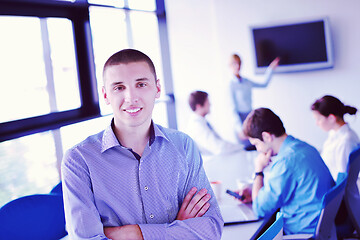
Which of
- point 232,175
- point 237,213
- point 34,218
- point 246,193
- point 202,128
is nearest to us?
point 34,218

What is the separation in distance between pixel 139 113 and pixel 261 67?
497cm

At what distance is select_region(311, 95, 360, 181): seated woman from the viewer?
11.1ft

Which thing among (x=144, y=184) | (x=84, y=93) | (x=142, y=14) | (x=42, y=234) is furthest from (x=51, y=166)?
(x=142, y=14)

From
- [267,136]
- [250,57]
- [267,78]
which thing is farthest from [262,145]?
[250,57]

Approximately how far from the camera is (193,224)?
1616mm

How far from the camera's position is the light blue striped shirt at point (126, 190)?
1544 millimetres

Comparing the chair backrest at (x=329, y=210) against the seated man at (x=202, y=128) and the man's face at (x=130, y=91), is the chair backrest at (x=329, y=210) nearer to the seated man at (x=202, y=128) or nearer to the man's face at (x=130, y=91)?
the man's face at (x=130, y=91)

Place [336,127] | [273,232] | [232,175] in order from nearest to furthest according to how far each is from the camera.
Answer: [273,232]
[232,175]
[336,127]

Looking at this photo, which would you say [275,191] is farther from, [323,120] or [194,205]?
[323,120]

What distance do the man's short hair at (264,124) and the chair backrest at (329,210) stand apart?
1.50 feet

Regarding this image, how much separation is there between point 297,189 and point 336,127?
4.04 ft

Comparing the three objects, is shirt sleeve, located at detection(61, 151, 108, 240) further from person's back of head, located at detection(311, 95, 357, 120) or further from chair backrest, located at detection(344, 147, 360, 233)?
person's back of head, located at detection(311, 95, 357, 120)

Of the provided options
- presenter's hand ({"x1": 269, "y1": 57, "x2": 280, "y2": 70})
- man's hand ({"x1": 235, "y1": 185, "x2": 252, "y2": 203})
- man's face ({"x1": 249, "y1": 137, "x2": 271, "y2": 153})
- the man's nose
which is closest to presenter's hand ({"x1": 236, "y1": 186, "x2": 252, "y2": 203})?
man's hand ({"x1": 235, "y1": 185, "x2": 252, "y2": 203})

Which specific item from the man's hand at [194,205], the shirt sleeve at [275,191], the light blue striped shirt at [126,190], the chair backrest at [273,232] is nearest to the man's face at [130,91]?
the light blue striped shirt at [126,190]
